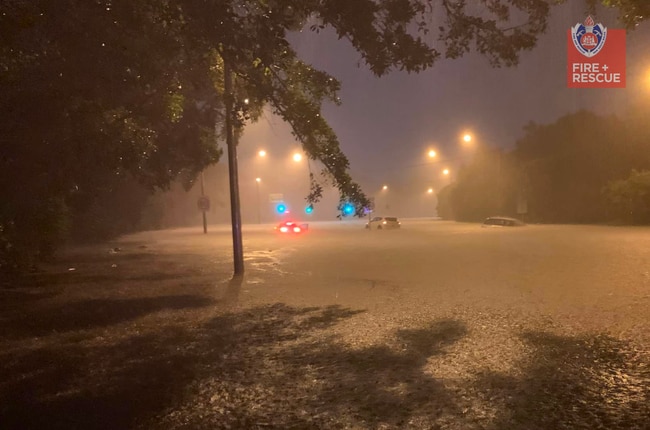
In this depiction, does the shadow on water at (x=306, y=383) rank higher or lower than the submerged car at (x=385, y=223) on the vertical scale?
lower

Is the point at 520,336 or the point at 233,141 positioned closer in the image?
the point at 520,336

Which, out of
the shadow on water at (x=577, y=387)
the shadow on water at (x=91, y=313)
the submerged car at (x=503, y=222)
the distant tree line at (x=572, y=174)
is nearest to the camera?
the shadow on water at (x=577, y=387)

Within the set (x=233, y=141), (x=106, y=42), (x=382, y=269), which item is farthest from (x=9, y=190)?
(x=382, y=269)

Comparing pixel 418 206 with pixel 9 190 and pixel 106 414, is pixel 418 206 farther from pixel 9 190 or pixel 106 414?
pixel 106 414

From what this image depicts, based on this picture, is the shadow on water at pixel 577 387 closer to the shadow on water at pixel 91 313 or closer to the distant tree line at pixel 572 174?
the shadow on water at pixel 91 313

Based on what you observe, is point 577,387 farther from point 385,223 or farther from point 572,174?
point 572,174

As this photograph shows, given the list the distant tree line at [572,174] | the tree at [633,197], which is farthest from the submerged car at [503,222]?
the tree at [633,197]

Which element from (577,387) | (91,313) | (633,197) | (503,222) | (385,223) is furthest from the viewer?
(385,223)

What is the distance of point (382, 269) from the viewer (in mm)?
16781

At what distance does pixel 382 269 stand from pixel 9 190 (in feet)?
32.0

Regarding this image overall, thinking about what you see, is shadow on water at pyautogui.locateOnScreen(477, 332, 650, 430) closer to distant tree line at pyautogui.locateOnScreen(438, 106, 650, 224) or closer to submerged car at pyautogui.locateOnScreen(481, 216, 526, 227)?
distant tree line at pyautogui.locateOnScreen(438, 106, 650, 224)

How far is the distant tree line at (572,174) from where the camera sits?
40281mm

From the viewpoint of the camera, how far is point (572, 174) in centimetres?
4684

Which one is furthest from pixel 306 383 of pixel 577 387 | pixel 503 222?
pixel 503 222
